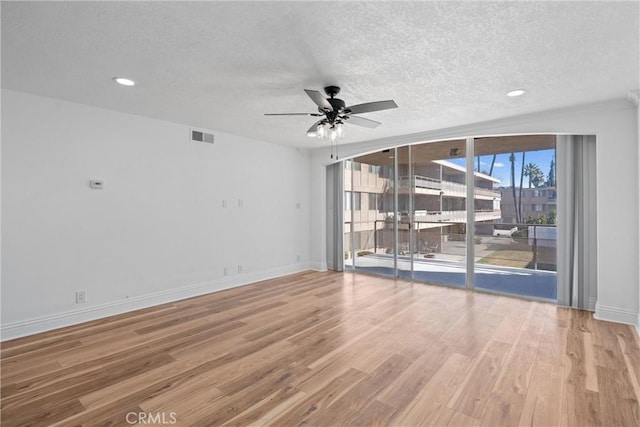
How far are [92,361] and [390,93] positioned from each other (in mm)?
3944

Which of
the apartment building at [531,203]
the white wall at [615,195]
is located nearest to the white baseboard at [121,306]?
the apartment building at [531,203]

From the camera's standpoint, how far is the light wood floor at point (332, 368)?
2.04 meters

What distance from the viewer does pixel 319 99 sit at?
2676 mm

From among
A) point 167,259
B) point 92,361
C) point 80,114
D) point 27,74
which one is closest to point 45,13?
point 27,74

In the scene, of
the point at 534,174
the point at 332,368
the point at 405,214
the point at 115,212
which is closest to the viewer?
the point at 332,368

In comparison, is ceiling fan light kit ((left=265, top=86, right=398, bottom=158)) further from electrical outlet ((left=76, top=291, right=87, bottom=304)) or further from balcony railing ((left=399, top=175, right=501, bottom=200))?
electrical outlet ((left=76, top=291, right=87, bottom=304))

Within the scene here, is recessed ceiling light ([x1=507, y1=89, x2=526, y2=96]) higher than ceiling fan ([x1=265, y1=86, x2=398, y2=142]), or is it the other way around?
recessed ceiling light ([x1=507, y1=89, x2=526, y2=96])

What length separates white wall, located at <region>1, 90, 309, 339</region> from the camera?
10.7ft

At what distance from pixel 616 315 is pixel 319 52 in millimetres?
4507

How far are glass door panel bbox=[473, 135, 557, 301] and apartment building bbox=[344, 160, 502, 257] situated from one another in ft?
0.10

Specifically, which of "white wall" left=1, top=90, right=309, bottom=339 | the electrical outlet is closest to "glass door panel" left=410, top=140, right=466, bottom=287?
"white wall" left=1, top=90, right=309, bottom=339

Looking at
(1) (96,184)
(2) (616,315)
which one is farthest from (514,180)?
(1) (96,184)

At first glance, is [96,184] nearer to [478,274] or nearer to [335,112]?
[335,112]

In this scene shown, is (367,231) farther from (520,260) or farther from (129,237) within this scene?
(129,237)
